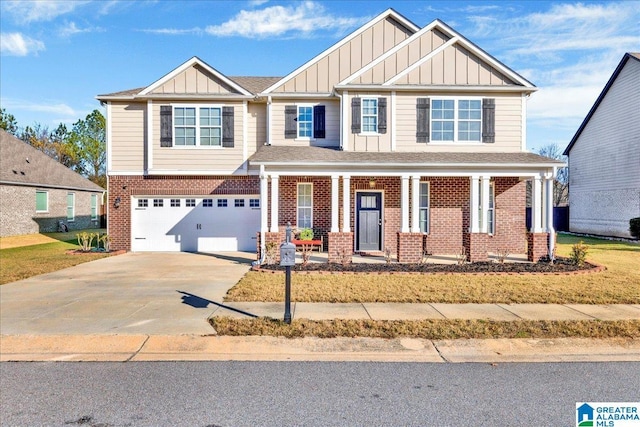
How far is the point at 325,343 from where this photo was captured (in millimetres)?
5762

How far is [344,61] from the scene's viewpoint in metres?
15.7

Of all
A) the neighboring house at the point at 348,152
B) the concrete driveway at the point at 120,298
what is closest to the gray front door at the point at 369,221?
the neighboring house at the point at 348,152

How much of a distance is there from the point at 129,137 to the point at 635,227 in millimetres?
23343

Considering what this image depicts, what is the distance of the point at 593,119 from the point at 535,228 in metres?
16.2

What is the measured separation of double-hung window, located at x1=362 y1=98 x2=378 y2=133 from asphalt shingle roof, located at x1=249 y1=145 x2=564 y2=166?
3.31ft

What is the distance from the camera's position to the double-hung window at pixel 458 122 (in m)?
14.4

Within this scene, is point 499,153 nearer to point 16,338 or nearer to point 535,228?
point 535,228

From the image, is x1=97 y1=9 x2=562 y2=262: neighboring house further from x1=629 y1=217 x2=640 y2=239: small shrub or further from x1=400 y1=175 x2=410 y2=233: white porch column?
x1=629 y1=217 x2=640 y2=239: small shrub

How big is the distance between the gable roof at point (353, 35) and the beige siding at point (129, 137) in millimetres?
5200

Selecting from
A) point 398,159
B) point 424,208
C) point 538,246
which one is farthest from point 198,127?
point 538,246

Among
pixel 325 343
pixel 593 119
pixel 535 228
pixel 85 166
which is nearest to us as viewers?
pixel 325 343

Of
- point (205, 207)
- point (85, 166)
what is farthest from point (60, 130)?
point (205, 207)

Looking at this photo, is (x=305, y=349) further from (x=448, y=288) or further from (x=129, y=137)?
(x=129, y=137)

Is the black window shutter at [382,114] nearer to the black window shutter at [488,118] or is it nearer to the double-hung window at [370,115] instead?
the double-hung window at [370,115]
